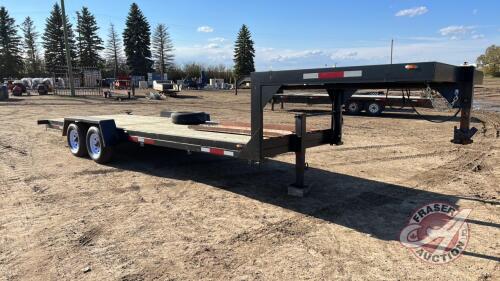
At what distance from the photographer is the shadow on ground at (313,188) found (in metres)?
4.61

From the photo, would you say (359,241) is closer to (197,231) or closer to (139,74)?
(197,231)

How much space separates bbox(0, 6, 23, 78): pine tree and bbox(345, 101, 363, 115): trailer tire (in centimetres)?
6716

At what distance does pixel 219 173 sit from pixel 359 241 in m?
3.30

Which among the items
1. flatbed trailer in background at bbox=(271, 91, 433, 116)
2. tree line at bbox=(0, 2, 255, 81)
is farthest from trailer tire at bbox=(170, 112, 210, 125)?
tree line at bbox=(0, 2, 255, 81)

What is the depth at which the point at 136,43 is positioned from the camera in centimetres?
6612

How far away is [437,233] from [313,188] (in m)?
2.04

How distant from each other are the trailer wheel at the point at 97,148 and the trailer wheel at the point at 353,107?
486 inches

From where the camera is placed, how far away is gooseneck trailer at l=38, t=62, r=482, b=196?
3.73m

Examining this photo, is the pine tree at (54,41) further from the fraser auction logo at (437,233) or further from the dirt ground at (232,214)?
the fraser auction logo at (437,233)

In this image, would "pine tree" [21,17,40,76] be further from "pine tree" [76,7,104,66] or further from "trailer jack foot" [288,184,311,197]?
"trailer jack foot" [288,184,311,197]

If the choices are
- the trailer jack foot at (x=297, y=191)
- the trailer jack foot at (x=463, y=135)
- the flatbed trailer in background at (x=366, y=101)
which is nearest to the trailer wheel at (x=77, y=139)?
the trailer jack foot at (x=297, y=191)

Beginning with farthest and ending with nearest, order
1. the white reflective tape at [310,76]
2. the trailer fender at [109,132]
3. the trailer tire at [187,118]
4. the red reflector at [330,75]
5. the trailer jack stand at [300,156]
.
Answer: the trailer tire at [187,118] < the trailer fender at [109,132] < the trailer jack stand at [300,156] < the white reflective tape at [310,76] < the red reflector at [330,75]

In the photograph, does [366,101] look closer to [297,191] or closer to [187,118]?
[187,118]

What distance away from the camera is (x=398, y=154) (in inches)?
328
